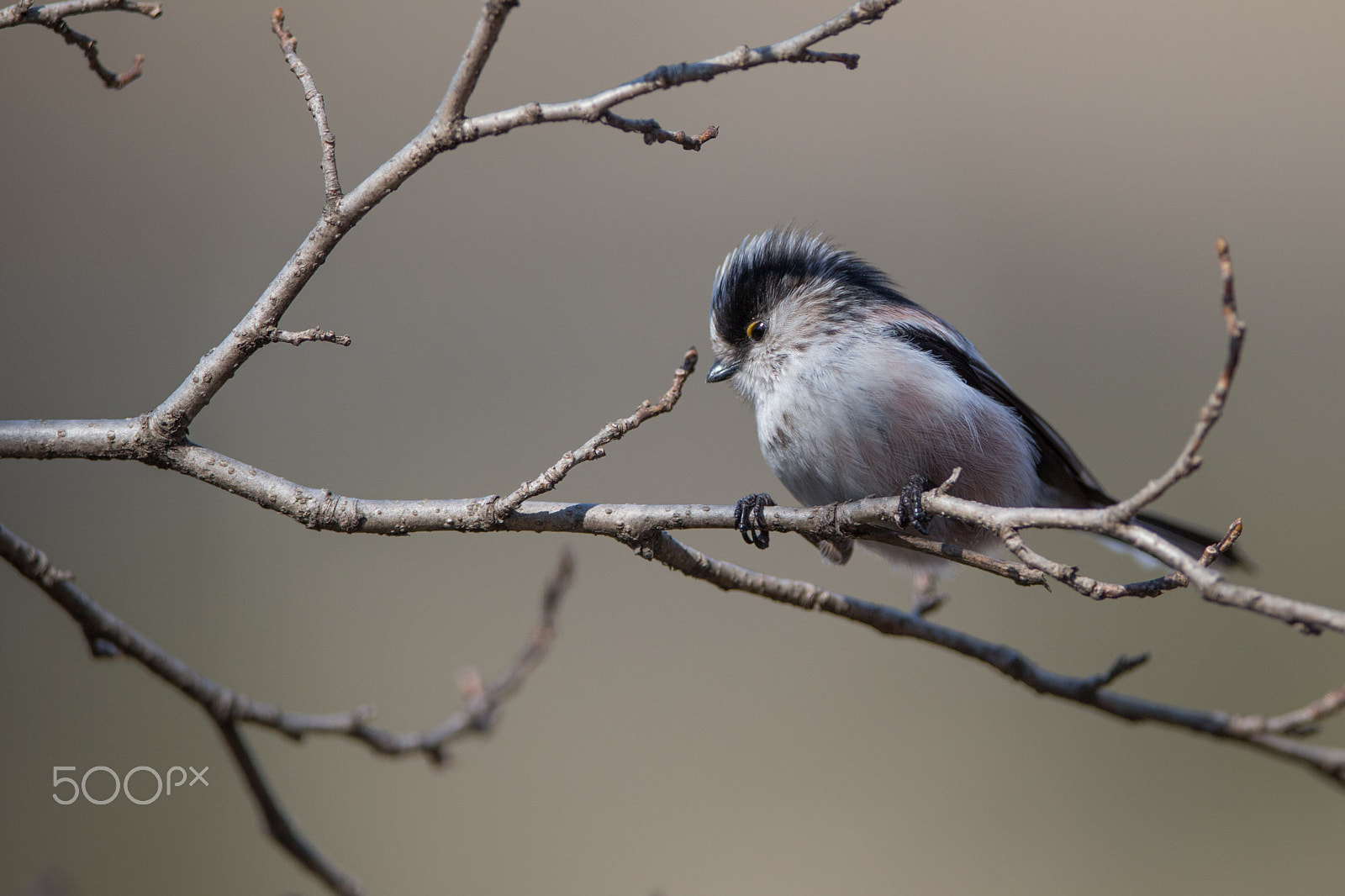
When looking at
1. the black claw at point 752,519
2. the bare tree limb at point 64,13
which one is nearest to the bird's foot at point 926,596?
the black claw at point 752,519

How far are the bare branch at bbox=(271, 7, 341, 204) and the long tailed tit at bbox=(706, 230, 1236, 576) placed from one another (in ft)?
3.60

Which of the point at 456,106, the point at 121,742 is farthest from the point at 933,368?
the point at 121,742

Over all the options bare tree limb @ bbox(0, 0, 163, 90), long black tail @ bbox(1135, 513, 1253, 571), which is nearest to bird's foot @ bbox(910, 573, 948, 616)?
long black tail @ bbox(1135, 513, 1253, 571)

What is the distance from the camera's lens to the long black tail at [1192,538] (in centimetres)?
276

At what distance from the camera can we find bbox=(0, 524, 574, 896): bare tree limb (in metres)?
1.81

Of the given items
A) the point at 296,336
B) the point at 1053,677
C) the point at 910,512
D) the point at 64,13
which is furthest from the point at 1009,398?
the point at 64,13

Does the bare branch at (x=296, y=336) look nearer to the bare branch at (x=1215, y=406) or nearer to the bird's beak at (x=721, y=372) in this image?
the bare branch at (x=1215, y=406)

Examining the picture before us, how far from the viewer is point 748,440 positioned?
664 centimetres

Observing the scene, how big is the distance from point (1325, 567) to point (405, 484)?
6006 mm

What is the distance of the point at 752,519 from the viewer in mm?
1956

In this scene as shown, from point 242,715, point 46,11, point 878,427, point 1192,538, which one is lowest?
point 242,715

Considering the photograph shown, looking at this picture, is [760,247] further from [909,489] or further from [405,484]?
[405,484]

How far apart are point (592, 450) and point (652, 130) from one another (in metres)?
0.56

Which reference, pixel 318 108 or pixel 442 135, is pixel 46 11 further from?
pixel 442 135
